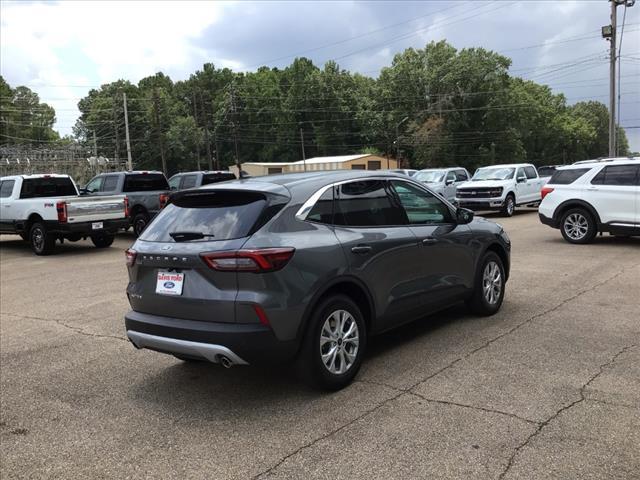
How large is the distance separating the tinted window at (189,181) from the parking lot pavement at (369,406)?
443 inches

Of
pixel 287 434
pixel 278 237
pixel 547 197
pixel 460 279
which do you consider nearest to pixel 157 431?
pixel 287 434

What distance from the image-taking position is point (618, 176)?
11867 mm

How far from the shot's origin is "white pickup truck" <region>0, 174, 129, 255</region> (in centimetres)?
1389

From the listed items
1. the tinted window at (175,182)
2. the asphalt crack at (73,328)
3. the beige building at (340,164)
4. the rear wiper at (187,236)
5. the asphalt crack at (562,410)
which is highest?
the beige building at (340,164)

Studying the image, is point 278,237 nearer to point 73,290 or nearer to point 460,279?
point 460,279

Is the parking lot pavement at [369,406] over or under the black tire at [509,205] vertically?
under

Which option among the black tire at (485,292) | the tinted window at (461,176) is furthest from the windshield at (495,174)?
the black tire at (485,292)

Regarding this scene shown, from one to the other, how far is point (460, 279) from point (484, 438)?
8.27 feet

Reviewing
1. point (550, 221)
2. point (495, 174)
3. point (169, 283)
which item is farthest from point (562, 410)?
point (495, 174)

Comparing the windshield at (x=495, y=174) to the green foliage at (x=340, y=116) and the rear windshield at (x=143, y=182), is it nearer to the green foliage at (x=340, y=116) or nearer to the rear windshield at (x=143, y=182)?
the rear windshield at (x=143, y=182)

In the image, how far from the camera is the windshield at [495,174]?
21.1m

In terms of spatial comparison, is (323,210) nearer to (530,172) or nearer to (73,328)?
(73,328)

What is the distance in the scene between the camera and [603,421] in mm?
3803

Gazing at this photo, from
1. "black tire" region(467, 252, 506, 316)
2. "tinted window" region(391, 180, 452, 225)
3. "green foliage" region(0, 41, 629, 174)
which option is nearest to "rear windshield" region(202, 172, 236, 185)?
"black tire" region(467, 252, 506, 316)
